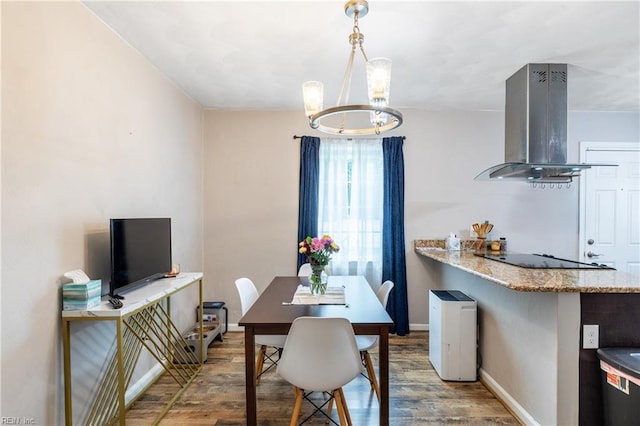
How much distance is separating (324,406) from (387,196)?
2.29m

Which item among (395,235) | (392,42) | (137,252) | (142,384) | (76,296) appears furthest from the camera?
(395,235)

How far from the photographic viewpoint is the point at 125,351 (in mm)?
2184

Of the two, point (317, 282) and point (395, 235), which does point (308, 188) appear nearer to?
point (395, 235)

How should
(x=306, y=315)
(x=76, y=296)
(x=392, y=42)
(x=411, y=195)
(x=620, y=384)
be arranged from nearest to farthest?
(x=620, y=384)
(x=76, y=296)
(x=306, y=315)
(x=392, y=42)
(x=411, y=195)

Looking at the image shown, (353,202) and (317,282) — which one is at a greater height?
(353,202)

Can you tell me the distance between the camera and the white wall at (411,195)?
378cm

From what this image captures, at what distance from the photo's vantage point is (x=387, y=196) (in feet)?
12.1

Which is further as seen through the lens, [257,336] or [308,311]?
[257,336]

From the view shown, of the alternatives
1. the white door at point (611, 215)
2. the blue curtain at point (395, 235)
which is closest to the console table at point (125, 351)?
the blue curtain at point (395, 235)

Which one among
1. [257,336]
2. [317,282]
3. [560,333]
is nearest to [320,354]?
[317,282]

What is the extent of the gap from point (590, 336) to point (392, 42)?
225 cm

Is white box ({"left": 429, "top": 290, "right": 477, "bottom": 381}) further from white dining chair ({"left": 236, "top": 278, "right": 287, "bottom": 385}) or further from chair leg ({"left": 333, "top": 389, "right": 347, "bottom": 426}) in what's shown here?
white dining chair ({"left": 236, "top": 278, "right": 287, "bottom": 385})

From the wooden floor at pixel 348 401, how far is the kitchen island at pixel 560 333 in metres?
0.30

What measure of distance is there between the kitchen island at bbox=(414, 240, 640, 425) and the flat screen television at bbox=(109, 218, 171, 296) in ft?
7.62
